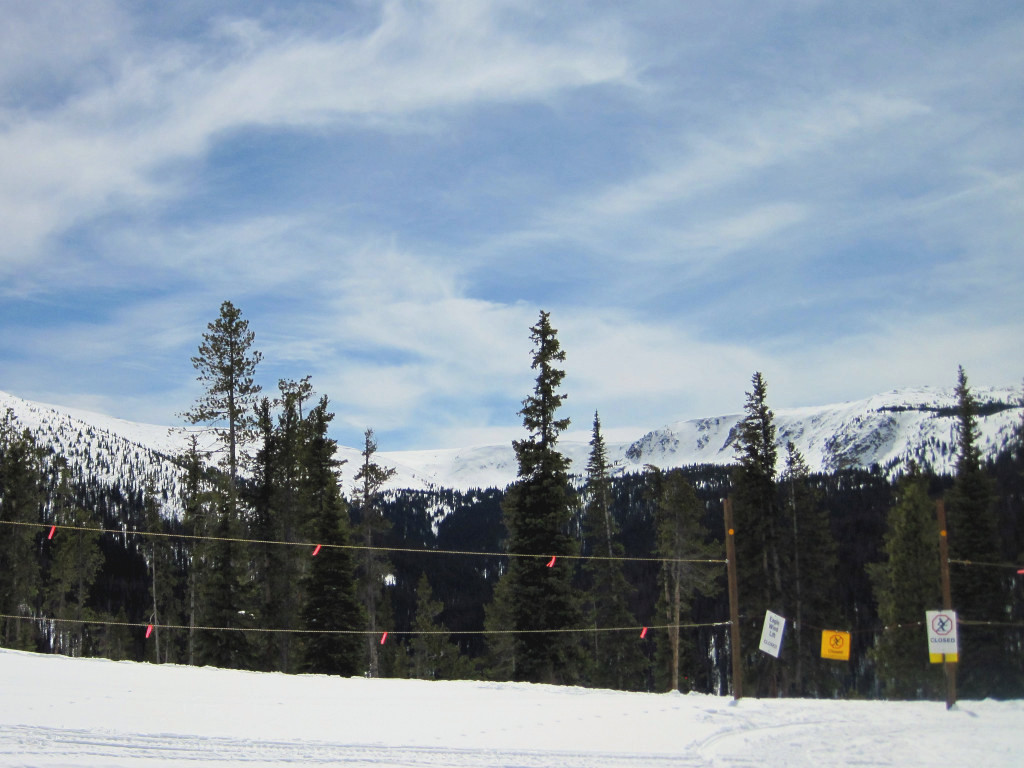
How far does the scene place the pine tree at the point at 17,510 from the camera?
35531 mm

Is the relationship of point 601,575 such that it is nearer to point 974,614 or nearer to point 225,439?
point 974,614

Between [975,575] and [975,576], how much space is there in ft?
0.14

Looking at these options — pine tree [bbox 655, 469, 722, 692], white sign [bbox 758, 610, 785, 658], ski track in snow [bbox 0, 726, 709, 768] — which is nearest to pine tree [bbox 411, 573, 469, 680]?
pine tree [bbox 655, 469, 722, 692]

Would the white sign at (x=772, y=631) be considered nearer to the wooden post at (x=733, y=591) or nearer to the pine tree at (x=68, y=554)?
the wooden post at (x=733, y=591)

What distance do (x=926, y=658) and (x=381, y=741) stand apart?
3210 cm

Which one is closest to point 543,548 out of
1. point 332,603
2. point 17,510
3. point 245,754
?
point 332,603

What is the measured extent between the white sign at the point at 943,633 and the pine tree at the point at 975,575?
17610 millimetres

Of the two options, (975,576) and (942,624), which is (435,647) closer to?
(975,576)

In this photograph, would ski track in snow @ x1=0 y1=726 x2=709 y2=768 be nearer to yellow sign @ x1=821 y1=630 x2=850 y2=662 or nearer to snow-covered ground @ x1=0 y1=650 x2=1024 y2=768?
snow-covered ground @ x1=0 y1=650 x2=1024 y2=768

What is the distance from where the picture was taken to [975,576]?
3431 centimetres

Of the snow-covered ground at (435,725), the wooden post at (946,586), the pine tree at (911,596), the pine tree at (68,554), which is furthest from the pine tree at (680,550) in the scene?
the pine tree at (68,554)

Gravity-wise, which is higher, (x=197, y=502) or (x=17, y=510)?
(x=197, y=502)

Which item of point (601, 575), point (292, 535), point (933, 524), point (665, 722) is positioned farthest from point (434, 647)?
point (665, 722)

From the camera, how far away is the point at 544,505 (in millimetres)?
29641
